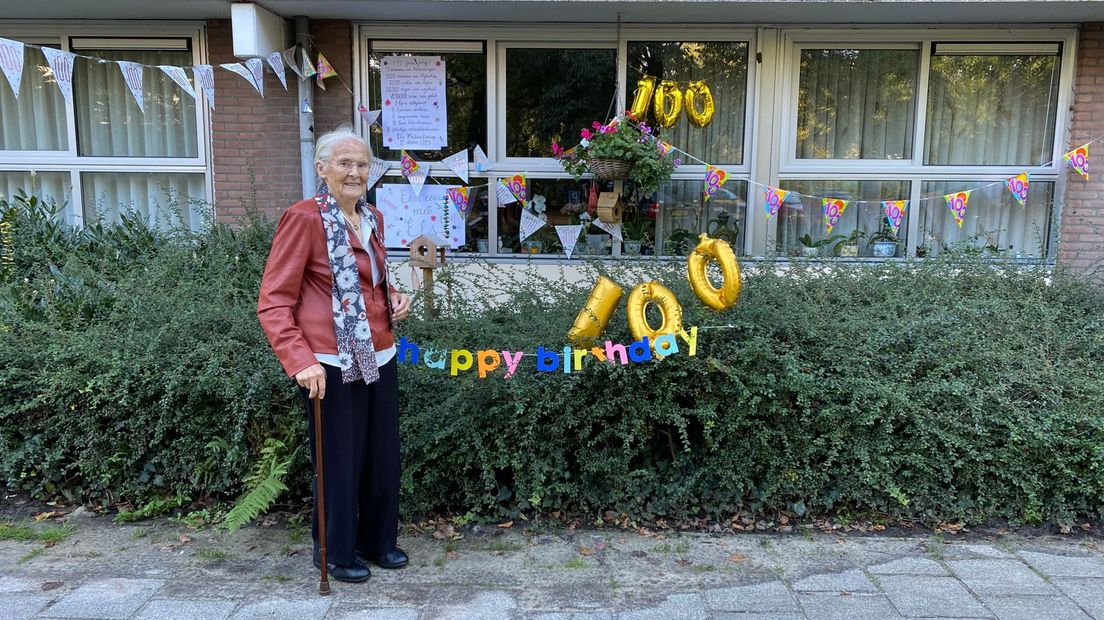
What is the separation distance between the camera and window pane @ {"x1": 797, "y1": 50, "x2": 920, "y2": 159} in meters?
6.57

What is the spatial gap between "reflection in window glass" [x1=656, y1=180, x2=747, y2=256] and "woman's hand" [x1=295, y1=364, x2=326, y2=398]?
4424 mm

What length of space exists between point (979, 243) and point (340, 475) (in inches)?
249

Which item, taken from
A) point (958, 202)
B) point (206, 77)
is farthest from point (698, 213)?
point (206, 77)

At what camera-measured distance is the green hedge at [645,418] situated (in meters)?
3.56

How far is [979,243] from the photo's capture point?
6809 mm

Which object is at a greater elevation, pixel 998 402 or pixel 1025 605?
pixel 998 402

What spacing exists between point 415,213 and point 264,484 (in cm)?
374

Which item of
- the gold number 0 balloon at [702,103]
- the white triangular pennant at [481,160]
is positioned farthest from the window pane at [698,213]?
the white triangular pennant at [481,160]

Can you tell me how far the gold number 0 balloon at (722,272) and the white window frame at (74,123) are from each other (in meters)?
4.92

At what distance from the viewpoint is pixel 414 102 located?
6531 millimetres

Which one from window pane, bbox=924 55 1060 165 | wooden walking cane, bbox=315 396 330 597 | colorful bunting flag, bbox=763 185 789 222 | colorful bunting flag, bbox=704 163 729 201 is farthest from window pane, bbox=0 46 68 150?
window pane, bbox=924 55 1060 165

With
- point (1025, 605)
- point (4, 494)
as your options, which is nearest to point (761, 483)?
point (1025, 605)

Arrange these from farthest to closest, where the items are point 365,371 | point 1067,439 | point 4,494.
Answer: point 4,494, point 1067,439, point 365,371

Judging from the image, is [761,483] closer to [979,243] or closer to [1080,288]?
[1080,288]
